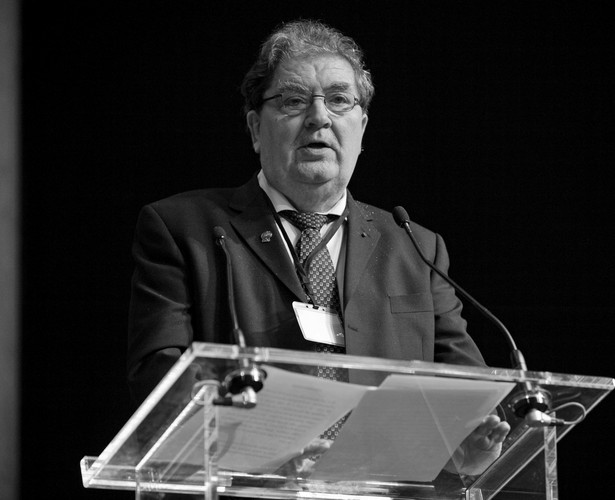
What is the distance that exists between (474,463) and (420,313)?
2.63 feet

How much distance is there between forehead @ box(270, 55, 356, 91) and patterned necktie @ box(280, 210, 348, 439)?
0.35 m

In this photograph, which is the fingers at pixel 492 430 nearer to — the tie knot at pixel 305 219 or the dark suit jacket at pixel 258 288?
the dark suit jacket at pixel 258 288

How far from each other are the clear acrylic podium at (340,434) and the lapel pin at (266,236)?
0.91m

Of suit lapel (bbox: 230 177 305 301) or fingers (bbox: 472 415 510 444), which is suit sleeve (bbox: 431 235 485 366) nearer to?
suit lapel (bbox: 230 177 305 301)

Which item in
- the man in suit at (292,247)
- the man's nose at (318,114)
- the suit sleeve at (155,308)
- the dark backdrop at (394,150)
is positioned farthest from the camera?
the dark backdrop at (394,150)

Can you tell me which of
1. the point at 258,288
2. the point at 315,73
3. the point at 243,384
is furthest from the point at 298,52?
the point at 243,384

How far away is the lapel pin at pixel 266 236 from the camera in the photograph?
8.52 feet

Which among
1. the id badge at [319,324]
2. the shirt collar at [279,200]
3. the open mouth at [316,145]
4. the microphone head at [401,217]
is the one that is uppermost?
the open mouth at [316,145]

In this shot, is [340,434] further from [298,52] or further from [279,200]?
[298,52]

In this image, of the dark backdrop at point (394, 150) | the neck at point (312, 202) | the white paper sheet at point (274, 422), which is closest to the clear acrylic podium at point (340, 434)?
the white paper sheet at point (274, 422)

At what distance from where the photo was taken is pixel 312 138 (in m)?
2.71

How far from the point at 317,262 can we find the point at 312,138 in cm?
35

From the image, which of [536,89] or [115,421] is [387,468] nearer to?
[115,421]

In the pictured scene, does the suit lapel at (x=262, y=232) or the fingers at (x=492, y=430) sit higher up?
the suit lapel at (x=262, y=232)
